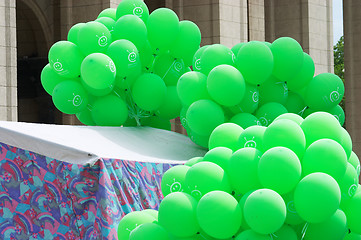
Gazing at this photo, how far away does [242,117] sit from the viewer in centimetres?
876

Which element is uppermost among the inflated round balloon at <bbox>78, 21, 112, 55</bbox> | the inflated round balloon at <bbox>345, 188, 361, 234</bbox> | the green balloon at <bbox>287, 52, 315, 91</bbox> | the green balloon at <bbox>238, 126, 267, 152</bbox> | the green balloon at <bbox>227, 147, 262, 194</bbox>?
the inflated round balloon at <bbox>78, 21, 112, 55</bbox>

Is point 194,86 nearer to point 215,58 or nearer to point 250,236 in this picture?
point 215,58

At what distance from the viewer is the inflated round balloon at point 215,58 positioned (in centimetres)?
871

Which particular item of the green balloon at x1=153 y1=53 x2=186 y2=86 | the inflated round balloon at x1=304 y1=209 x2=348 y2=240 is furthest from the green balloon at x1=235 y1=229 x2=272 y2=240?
the green balloon at x1=153 y1=53 x2=186 y2=86

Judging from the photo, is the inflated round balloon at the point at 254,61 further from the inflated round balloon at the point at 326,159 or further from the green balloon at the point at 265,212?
the green balloon at the point at 265,212

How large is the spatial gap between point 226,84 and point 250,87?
1.85 feet

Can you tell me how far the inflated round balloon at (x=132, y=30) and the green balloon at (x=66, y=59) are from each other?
587 mm

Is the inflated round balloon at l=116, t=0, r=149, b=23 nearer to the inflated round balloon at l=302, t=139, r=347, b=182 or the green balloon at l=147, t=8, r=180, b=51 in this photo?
the green balloon at l=147, t=8, r=180, b=51

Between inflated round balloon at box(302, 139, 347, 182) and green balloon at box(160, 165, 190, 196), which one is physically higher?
inflated round balloon at box(302, 139, 347, 182)

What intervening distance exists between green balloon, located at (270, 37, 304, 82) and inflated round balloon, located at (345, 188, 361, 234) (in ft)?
10.2

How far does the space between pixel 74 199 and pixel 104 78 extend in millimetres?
1998

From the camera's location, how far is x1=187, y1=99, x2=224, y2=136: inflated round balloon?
8.51 meters

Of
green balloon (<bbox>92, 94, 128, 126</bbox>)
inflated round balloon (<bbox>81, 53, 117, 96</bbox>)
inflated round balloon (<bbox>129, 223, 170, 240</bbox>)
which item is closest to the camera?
inflated round balloon (<bbox>129, 223, 170, 240</bbox>)

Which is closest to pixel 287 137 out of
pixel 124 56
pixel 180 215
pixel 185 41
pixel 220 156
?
pixel 220 156
